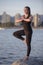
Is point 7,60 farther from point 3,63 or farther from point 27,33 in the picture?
point 27,33

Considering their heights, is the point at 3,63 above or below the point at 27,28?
below

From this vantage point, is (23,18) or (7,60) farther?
(7,60)

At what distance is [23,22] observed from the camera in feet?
40.3

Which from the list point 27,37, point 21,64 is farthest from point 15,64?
point 27,37

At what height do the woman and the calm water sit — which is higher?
the woman

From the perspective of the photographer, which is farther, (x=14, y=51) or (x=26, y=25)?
(x=14, y=51)

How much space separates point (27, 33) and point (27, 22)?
1.46 ft

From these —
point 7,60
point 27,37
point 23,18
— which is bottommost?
A: point 7,60

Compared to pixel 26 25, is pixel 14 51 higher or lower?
lower

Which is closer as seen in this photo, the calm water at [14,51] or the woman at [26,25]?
the woman at [26,25]

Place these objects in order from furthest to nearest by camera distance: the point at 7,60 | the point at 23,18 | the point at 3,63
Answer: the point at 7,60 < the point at 3,63 < the point at 23,18

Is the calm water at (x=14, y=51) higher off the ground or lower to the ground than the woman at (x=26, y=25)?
lower

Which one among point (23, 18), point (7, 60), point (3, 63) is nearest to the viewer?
point (23, 18)

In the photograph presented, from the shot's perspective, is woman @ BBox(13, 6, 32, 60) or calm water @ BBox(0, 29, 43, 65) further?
calm water @ BBox(0, 29, 43, 65)
